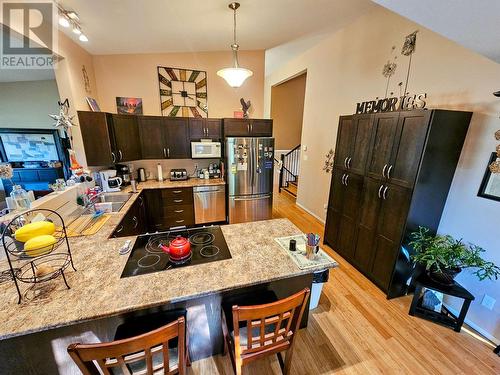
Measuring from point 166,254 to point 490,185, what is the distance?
9.20ft

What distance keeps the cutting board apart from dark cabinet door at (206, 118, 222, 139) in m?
2.17

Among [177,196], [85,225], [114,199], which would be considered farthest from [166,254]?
[177,196]

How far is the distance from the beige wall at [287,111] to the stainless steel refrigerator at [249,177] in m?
Answer: 3.58

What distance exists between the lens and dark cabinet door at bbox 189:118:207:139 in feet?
12.0

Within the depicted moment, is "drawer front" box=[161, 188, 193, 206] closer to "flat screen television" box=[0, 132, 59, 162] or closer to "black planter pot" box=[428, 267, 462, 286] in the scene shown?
"flat screen television" box=[0, 132, 59, 162]

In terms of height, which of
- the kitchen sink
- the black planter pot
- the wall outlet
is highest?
the kitchen sink

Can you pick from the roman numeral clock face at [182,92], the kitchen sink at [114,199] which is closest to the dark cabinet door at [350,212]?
the roman numeral clock face at [182,92]

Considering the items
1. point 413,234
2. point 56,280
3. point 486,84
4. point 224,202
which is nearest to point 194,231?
point 56,280

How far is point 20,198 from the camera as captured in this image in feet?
5.68

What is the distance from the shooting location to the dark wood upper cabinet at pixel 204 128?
3.68m

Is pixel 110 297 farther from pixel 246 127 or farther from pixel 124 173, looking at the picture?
pixel 246 127

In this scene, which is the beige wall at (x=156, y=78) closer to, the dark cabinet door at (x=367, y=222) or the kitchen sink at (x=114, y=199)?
the kitchen sink at (x=114, y=199)

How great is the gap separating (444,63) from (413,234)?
1777 millimetres

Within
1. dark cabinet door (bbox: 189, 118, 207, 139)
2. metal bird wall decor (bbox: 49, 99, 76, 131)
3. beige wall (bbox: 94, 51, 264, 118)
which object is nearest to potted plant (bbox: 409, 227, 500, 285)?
dark cabinet door (bbox: 189, 118, 207, 139)
